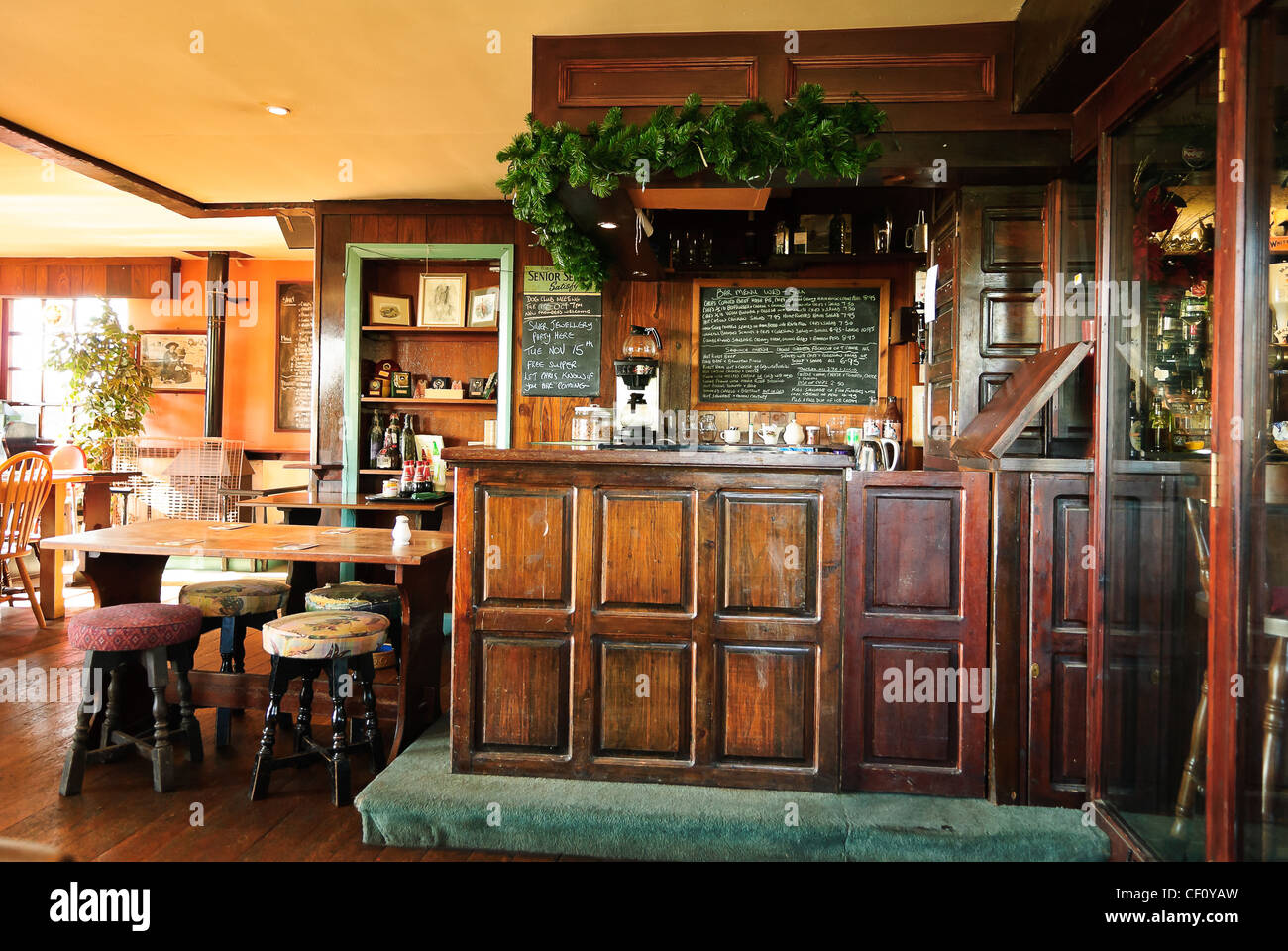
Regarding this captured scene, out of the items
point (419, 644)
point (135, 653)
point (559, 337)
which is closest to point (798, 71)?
point (559, 337)

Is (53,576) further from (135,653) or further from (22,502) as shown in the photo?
(135,653)

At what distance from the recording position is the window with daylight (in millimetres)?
8836

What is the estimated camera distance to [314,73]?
12.7 ft

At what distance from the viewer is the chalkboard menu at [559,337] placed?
5441mm

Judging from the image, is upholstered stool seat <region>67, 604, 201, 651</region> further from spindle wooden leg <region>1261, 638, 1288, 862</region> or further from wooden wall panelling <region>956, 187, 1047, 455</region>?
spindle wooden leg <region>1261, 638, 1288, 862</region>

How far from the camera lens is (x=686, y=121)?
121 inches

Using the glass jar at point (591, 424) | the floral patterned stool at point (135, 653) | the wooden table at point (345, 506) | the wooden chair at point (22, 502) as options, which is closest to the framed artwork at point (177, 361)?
the wooden chair at point (22, 502)

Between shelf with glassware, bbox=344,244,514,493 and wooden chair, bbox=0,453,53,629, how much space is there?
189 cm

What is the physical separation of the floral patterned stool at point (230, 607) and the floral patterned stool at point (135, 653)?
7.5 inches

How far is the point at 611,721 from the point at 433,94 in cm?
310

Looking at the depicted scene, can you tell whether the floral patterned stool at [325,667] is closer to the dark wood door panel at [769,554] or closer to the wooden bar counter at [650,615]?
the wooden bar counter at [650,615]

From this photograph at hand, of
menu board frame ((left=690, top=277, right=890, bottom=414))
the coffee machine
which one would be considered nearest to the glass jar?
the coffee machine

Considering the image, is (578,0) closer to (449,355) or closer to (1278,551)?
(1278,551)

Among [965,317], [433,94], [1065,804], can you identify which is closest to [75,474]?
[433,94]
